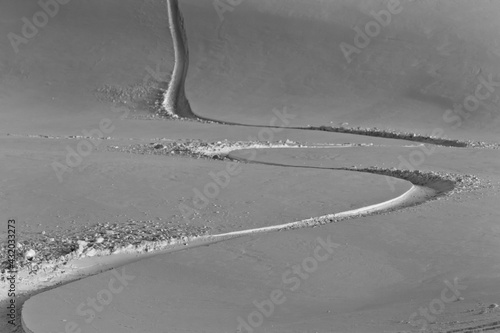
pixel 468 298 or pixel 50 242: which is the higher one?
pixel 468 298

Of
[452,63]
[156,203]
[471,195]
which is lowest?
[156,203]

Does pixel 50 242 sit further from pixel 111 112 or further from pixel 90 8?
pixel 90 8

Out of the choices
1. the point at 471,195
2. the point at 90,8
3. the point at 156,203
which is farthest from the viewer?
the point at 90,8

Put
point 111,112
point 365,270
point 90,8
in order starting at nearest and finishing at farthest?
point 365,270 → point 111,112 → point 90,8

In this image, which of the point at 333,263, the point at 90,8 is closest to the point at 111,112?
the point at 90,8

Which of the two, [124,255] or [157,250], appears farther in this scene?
[157,250]

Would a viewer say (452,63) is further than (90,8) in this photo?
No

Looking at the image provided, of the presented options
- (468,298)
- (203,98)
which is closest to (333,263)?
(468,298)

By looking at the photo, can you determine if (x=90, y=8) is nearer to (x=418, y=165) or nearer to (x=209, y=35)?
(x=209, y=35)

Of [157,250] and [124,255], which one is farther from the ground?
[157,250]
